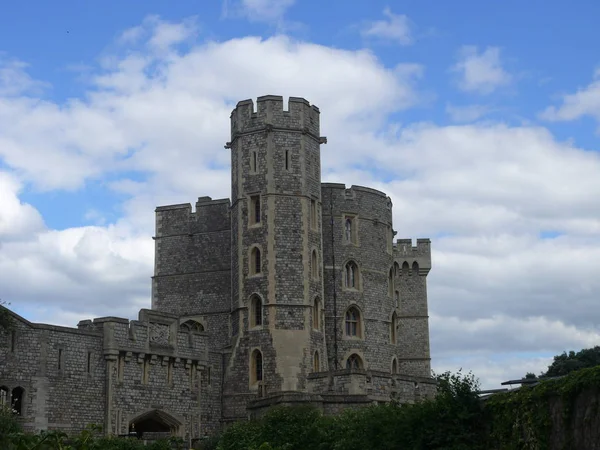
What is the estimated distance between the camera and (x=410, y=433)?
78.2 feet

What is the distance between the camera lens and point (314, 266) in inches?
1741

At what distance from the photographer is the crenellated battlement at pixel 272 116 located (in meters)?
44.0

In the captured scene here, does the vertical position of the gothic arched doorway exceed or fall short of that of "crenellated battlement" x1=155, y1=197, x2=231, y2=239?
it falls short

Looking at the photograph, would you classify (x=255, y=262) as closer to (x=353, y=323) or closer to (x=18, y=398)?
(x=353, y=323)

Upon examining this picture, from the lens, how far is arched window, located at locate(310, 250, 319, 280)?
43.8 metres

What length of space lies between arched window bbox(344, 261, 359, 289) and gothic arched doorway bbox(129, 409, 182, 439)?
11769mm

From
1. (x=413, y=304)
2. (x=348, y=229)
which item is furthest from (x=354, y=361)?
(x=413, y=304)

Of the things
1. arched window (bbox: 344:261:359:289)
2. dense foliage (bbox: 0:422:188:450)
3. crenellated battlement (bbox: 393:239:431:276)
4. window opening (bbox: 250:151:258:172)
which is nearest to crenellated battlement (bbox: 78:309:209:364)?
dense foliage (bbox: 0:422:188:450)

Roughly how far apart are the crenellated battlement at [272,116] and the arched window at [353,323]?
8.92 metres

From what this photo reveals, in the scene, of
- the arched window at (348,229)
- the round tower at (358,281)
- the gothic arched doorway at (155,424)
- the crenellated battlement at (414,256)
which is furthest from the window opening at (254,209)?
the crenellated battlement at (414,256)

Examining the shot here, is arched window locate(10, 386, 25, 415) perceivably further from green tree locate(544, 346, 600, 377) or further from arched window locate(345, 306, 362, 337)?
green tree locate(544, 346, 600, 377)

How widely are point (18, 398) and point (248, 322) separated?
11538 millimetres

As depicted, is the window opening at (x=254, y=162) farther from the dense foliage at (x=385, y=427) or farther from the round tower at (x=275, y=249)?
the dense foliage at (x=385, y=427)

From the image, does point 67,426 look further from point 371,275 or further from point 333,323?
point 371,275
